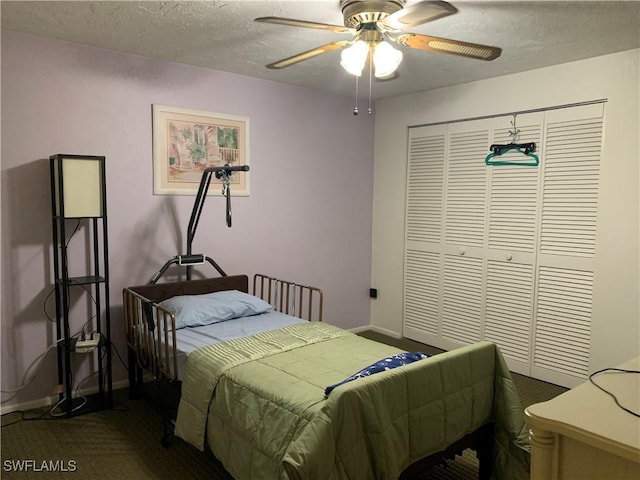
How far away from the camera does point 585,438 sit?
117 centimetres

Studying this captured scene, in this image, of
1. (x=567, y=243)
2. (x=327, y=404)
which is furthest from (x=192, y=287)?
(x=567, y=243)

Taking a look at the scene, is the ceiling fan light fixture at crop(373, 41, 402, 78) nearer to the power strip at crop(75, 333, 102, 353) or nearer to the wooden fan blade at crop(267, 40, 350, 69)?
the wooden fan blade at crop(267, 40, 350, 69)

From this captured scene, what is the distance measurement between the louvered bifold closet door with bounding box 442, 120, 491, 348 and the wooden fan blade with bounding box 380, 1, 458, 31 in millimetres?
1983

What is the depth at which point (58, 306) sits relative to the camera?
290cm

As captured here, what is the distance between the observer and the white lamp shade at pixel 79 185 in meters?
2.69

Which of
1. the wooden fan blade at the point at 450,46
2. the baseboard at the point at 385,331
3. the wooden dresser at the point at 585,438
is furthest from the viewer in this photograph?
the baseboard at the point at 385,331

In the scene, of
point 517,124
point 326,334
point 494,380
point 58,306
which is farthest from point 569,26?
point 58,306

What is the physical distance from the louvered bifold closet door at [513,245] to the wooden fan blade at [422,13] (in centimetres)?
187

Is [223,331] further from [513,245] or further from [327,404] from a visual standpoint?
[513,245]

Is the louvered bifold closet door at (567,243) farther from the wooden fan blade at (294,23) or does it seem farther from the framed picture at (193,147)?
the framed picture at (193,147)

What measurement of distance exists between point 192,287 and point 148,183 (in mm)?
775

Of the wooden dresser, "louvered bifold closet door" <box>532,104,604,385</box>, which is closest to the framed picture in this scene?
"louvered bifold closet door" <box>532,104,604,385</box>

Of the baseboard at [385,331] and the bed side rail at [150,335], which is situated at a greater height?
the bed side rail at [150,335]

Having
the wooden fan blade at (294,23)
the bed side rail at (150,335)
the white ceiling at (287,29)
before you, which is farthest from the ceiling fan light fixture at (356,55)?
the bed side rail at (150,335)
